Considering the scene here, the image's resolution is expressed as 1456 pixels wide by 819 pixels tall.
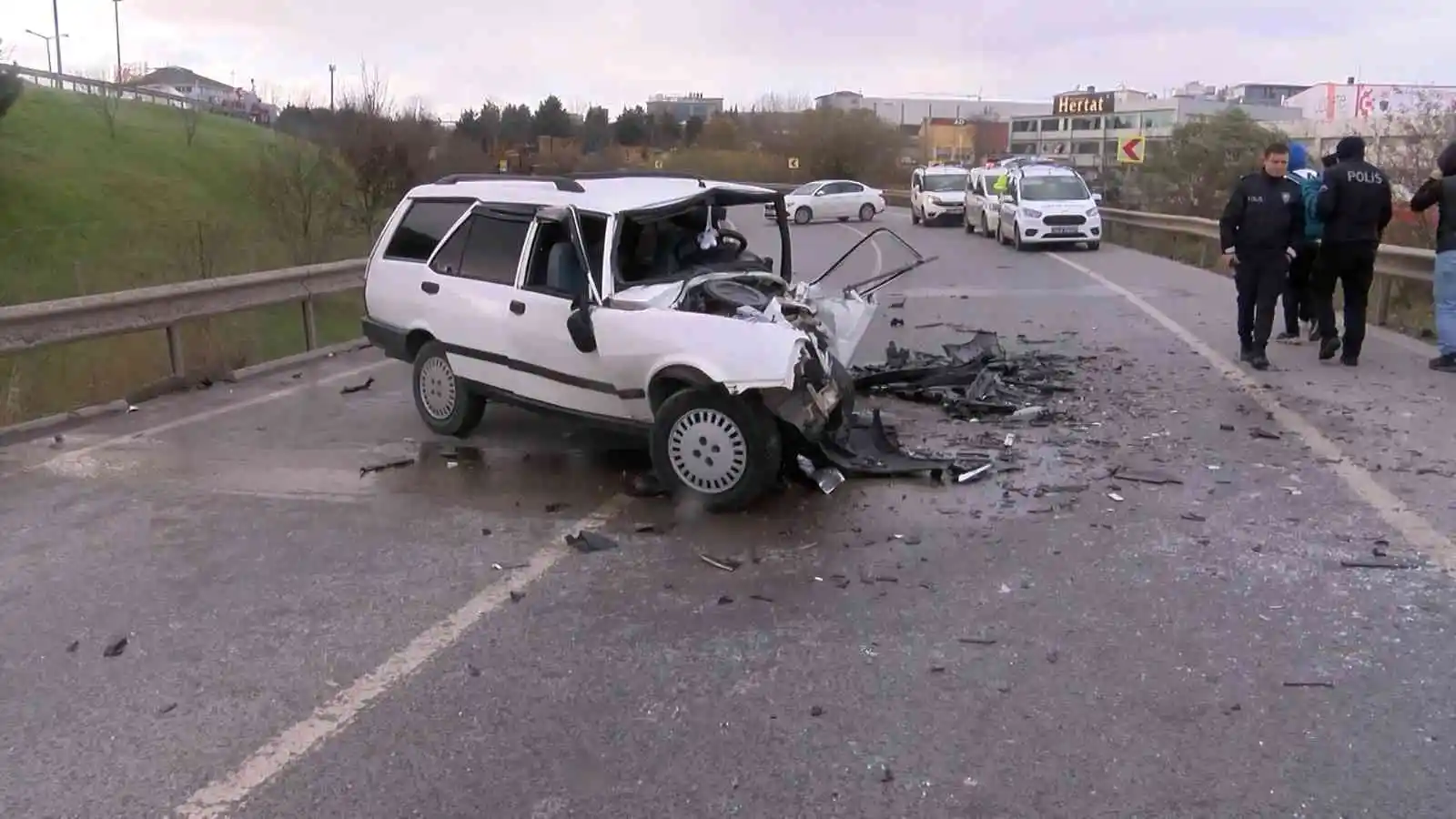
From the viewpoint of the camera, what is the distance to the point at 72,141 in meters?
48.1

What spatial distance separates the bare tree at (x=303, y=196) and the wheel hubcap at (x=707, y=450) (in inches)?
855

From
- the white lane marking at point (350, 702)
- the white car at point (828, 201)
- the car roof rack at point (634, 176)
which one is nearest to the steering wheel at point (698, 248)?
the car roof rack at point (634, 176)

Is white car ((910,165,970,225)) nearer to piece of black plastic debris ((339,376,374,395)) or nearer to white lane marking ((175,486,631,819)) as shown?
piece of black plastic debris ((339,376,374,395))

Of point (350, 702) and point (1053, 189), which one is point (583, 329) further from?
point (1053, 189)

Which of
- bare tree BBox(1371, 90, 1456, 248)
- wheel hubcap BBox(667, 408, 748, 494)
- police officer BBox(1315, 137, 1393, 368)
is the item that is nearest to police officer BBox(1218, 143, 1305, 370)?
police officer BBox(1315, 137, 1393, 368)

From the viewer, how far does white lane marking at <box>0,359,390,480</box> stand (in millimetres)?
7625

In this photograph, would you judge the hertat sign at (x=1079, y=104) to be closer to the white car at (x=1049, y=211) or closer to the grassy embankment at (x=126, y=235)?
the grassy embankment at (x=126, y=235)

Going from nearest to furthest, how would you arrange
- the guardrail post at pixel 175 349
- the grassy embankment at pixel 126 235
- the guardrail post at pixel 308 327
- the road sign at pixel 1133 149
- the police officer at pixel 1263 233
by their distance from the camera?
the police officer at pixel 1263 233, the guardrail post at pixel 175 349, the guardrail post at pixel 308 327, the grassy embankment at pixel 126 235, the road sign at pixel 1133 149

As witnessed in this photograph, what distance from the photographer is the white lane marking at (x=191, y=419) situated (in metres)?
7.62

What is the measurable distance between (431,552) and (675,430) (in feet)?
4.73

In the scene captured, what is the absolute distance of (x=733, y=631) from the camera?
480 cm

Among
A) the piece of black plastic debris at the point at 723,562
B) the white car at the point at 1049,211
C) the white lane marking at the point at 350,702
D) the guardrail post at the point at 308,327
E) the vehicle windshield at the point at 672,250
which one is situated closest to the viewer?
the white lane marking at the point at 350,702

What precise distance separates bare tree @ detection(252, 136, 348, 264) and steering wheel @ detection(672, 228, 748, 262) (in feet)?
66.0

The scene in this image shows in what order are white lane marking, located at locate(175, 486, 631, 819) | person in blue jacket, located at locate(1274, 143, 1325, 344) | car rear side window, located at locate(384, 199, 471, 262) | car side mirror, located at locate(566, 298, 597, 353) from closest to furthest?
white lane marking, located at locate(175, 486, 631, 819) < car side mirror, located at locate(566, 298, 597, 353) < car rear side window, located at locate(384, 199, 471, 262) < person in blue jacket, located at locate(1274, 143, 1325, 344)
